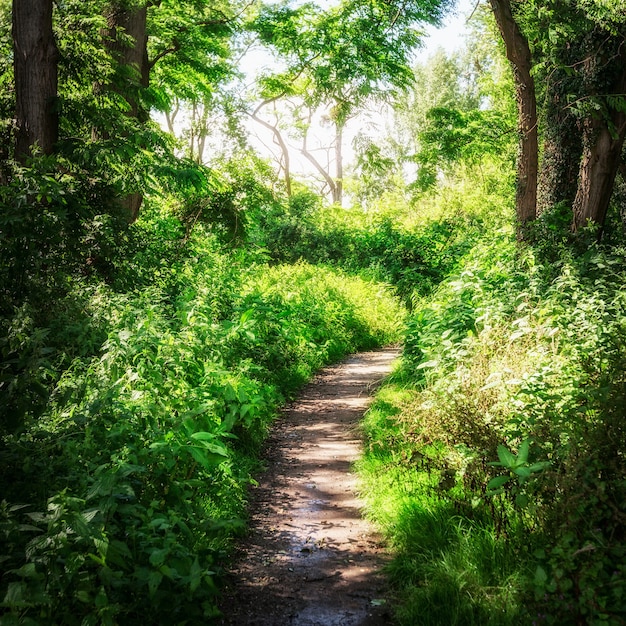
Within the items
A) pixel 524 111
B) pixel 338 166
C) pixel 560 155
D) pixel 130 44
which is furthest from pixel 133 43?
pixel 338 166

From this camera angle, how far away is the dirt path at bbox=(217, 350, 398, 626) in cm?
353

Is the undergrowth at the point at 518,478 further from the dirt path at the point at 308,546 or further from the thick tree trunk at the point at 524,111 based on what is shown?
the thick tree trunk at the point at 524,111

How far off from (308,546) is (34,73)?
20.8ft

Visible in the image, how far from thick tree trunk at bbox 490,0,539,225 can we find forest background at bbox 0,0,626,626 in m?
0.04

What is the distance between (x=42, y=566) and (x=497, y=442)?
295cm

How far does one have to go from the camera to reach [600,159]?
811 centimetres

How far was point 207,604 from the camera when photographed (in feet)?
10.2

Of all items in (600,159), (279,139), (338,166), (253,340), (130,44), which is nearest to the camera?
(253,340)

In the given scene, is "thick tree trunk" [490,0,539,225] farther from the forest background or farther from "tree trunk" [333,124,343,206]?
"tree trunk" [333,124,343,206]

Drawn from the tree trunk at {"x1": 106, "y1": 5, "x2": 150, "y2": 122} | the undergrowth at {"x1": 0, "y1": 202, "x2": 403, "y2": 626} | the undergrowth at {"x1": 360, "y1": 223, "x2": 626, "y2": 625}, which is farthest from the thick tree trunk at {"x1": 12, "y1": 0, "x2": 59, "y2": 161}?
the undergrowth at {"x1": 360, "y1": 223, "x2": 626, "y2": 625}

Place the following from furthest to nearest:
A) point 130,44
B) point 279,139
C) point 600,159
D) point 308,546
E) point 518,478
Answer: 1. point 279,139
2. point 130,44
3. point 600,159
4. point 308,546
5. point 518,478

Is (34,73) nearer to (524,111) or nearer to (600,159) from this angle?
(524,111)

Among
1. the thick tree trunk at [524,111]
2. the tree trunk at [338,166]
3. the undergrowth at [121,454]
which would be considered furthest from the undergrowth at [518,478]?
the tree trunk at [338,166]

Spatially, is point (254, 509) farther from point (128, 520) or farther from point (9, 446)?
point (9, 446)
